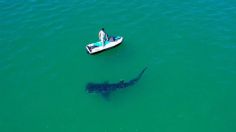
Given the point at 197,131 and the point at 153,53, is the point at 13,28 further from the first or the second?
the point at 197,131

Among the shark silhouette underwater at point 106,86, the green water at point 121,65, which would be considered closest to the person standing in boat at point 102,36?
the green water at point 121,65

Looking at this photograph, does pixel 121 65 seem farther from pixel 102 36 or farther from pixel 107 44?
pixel 102 36

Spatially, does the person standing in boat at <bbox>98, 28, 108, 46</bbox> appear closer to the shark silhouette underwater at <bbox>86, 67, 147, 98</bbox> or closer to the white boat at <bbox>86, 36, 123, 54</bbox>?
the white boat at <bbox>86, 36, 123, 54</bbox>

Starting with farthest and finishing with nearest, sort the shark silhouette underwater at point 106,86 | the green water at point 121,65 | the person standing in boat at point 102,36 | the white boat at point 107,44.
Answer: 1. the white boat at point 107,44
2. the person standing in boat at point 102,36
3. the shark silhouette underwater at point 106,86
4. the green water at point 121,65

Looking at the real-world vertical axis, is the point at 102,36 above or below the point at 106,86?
above

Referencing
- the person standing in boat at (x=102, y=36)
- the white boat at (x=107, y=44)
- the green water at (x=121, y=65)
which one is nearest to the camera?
the green water at (x=121, y=65)

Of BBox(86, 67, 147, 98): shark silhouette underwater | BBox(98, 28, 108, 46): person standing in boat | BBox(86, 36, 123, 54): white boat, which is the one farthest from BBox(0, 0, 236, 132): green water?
BBox(98, 28, 108, 46): person standing in boat

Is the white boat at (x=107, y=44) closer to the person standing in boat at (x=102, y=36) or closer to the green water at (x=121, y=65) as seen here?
the person standing in boat at (x=102, y=36)

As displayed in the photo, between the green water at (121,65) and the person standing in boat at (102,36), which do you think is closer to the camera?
the green water at (121,65)

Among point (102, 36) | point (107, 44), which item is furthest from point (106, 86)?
point (107, 44)

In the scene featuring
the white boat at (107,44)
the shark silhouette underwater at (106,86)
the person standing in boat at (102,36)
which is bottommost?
the shark silhouette underwater at (106,86)
